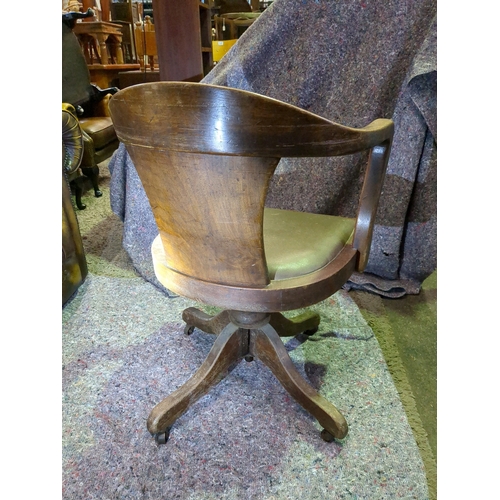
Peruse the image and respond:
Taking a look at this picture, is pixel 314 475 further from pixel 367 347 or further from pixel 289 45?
pixel 289 45

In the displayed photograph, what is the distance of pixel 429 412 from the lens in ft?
3.13

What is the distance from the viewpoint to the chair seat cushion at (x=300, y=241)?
2.37 feet

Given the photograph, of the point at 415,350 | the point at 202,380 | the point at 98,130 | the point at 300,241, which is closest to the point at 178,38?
the point at 98,130

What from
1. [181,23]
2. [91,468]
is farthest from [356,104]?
[91,468]

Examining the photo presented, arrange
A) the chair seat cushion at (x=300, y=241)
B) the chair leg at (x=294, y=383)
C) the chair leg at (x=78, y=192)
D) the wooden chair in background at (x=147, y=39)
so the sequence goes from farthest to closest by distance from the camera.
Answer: the wooden chair in background at (x=147, y=39), the chair leg at (x=78, y=192), the chair leg at (x=294, y=383), the chair seat cushion at (x=300, y=241)

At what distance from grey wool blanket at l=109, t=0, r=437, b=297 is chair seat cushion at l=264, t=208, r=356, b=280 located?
461 mm

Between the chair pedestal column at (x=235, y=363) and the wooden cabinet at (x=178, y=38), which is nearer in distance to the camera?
the chair pedestal column at (x=235, y=363)

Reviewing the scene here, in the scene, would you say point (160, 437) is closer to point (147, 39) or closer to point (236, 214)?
point (236, 214)

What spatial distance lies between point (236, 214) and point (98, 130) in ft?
6.43

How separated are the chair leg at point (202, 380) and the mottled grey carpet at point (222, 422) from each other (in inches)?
1.9

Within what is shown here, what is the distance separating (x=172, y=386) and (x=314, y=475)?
415mm

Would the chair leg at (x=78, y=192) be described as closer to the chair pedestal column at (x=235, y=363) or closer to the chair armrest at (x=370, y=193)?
the chair pedestal column at (x=235, y=363)

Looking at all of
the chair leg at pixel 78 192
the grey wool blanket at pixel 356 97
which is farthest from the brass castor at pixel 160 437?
the chair leg at pixel 78 192

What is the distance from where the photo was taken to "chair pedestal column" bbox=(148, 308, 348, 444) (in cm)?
86
